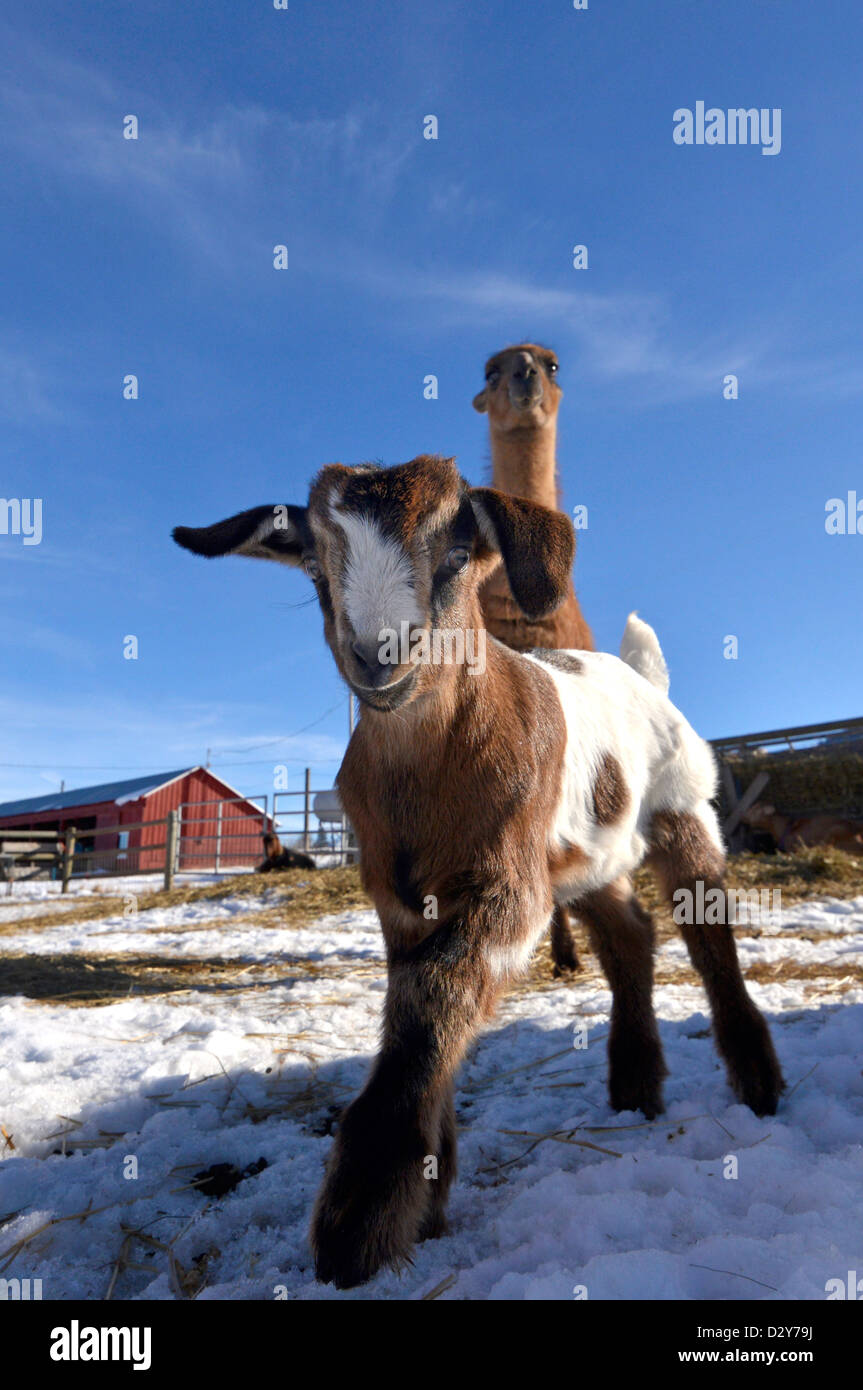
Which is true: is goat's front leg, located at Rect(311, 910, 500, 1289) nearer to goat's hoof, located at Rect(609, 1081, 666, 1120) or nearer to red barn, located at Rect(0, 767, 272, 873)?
goat's hoof, located at Rect(609, 1081, 666, 1120)

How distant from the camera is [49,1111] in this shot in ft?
9.07

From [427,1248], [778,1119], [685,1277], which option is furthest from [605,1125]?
[685,1277]

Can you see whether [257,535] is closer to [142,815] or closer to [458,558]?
[458,558]

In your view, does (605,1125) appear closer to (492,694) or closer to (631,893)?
(631,893)

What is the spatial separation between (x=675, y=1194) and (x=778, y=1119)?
0.90 metres

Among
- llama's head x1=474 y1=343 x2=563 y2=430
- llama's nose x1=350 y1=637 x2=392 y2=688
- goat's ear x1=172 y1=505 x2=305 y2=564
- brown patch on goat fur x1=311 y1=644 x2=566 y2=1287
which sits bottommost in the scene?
brown patch on goat fur x1=311 y1=644 x2=566 y2=1287

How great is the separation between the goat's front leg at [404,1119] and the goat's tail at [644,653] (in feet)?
8.24

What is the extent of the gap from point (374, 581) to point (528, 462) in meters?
5.21

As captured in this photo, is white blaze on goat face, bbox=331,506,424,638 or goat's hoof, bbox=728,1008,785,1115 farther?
goat's hoof, bbox=728,1008,785,1115

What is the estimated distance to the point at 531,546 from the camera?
8.10 feet

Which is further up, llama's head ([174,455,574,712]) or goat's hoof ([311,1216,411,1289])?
llama's head ([174,455,574,712])

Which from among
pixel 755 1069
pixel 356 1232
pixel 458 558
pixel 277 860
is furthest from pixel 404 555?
pixel 277 860

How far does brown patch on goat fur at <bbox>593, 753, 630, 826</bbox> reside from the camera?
9.58 ft

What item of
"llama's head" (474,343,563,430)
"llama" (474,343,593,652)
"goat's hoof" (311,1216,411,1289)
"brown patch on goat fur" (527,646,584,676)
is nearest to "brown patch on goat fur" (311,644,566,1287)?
"goat's hoof" (311,1216,411,1289)
